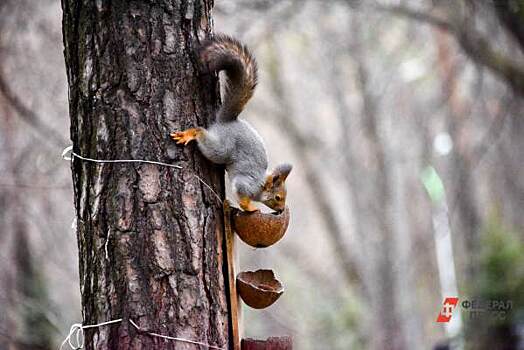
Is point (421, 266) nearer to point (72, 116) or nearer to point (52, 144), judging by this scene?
point (52, 144)

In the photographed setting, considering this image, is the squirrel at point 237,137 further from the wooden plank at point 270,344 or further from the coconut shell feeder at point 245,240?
the wooden plank at point 270,344

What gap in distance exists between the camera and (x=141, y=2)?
2414 millimetres

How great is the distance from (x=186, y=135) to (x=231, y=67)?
26 centimetres

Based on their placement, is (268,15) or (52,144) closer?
(52,144)

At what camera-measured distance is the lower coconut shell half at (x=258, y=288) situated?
2.50 meters

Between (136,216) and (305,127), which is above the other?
(305,127)

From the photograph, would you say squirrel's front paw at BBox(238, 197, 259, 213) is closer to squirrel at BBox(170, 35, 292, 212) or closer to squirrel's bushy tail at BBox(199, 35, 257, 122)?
squirrel at BBox(170, 35, 292, 212)

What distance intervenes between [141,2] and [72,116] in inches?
16.7

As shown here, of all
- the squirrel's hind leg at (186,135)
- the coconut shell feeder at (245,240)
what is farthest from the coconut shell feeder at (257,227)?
the squirrel's hind leg at (186,135)

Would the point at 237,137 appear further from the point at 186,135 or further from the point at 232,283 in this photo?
the point at 232,283

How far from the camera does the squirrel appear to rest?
2410mm

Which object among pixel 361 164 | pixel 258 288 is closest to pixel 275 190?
pixel 258 288

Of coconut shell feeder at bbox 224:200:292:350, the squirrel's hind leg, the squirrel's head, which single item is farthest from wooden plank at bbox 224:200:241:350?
the squirrel's hind leg

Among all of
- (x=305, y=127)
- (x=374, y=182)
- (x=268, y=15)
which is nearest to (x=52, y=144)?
(x=268, y=15)
